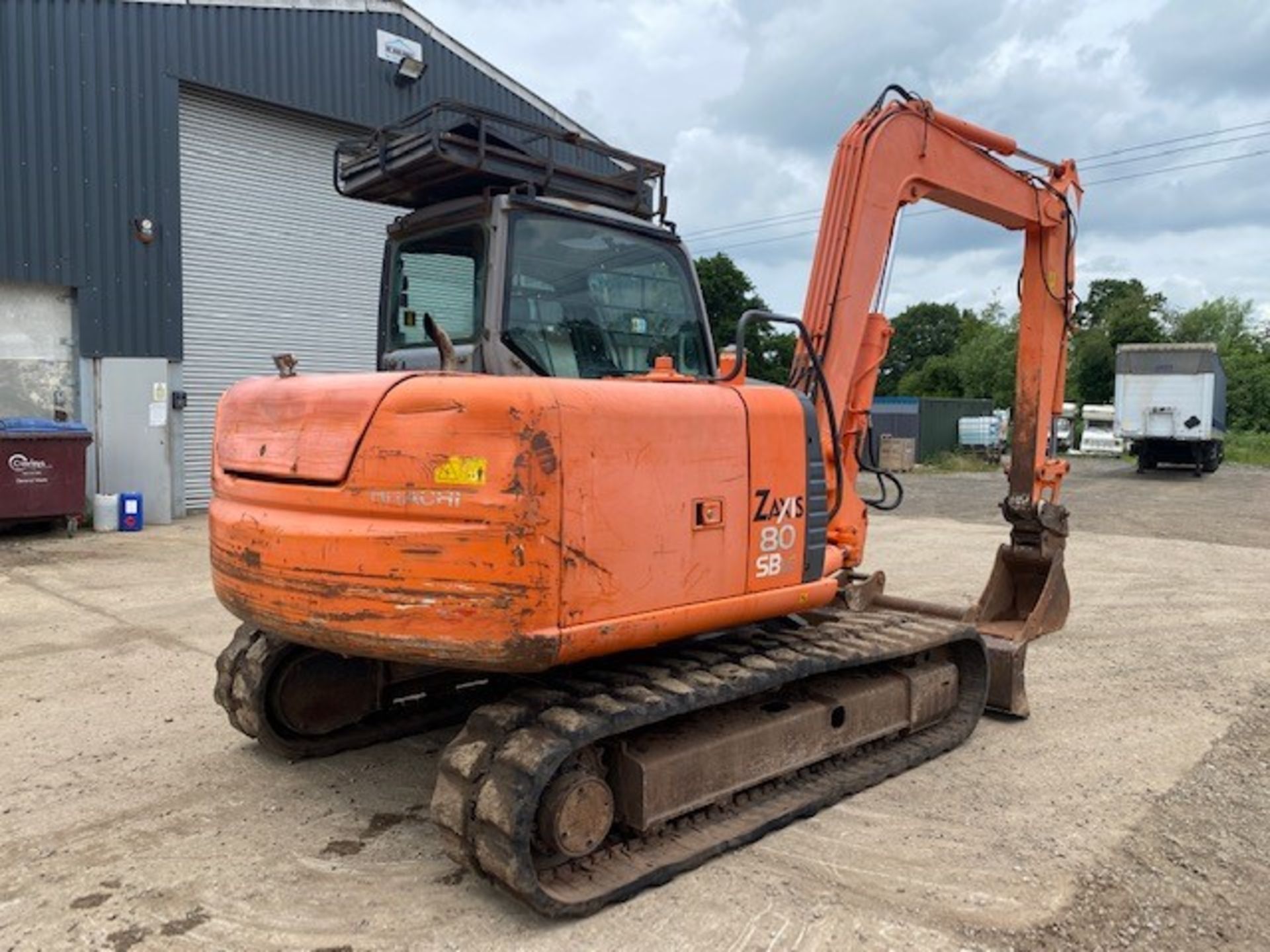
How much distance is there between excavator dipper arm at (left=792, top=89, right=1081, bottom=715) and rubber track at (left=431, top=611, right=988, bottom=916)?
3.24ft

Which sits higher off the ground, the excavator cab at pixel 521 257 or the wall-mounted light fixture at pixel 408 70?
the wall-mounted light fixture at pixel 408 70

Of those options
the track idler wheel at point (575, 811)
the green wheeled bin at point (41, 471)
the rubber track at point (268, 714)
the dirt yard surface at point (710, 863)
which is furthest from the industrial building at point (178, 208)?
the track idler wheel at point (575, 811)

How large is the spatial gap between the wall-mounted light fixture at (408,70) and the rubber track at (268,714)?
13746 mm

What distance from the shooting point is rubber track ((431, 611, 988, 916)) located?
325cm

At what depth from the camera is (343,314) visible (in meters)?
16.5

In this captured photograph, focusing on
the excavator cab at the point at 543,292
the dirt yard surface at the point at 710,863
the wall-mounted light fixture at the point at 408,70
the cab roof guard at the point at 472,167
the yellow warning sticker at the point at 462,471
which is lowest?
the dirt yard surface at the point at 710,863

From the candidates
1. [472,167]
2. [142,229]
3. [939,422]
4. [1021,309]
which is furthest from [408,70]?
[939,422]

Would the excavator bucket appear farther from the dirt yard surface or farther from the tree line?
the tree line

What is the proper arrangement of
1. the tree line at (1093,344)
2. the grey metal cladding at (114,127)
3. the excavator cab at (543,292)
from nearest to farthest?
the excavator cab at (543,292) → the grey metal cladding at (114,127) → the tree line at (1093,344)

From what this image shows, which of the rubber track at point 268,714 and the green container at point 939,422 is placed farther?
the green container at point 939,422

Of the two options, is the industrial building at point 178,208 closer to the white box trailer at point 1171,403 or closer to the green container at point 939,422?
the green container at point 939,422

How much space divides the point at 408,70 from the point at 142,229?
5279mm

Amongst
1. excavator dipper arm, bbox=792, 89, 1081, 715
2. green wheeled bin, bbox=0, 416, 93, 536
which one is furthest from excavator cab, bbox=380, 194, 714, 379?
green wheeled bin, bbox=0, 416, 93, 536

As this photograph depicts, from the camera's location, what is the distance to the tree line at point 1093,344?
140ft
